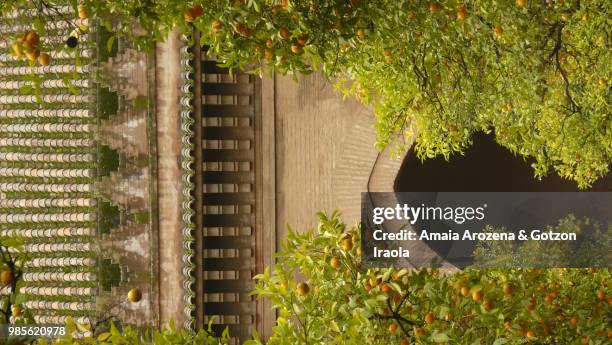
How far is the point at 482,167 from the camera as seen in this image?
12.3 metres

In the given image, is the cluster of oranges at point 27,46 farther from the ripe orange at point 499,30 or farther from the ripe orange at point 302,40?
the ripe orange at point 499,30

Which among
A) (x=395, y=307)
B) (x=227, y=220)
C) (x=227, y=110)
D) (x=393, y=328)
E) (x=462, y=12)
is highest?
(x=462, y=12)

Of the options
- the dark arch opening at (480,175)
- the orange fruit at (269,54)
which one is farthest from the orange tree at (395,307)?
the dark arch opening at (480,175)

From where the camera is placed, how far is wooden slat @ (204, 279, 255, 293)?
30.3 ft

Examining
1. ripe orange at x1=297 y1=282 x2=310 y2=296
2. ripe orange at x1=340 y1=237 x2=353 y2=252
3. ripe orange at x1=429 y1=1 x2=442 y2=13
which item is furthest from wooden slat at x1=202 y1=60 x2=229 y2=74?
ripe orange at x1=297 y1=282 x2=310 y2=296

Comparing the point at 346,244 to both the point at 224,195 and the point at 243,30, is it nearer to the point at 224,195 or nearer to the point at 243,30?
the point at 243,30

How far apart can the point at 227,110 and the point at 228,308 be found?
2.71m

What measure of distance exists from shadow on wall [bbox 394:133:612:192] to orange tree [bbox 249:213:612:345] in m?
4.55

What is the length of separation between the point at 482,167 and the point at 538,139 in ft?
15.1

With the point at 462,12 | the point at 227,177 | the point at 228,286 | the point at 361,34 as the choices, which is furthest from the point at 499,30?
the point at 228,286

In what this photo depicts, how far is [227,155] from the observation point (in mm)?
9211

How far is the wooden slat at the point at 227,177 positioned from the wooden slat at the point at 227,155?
0.18m

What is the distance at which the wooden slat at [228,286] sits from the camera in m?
9.23

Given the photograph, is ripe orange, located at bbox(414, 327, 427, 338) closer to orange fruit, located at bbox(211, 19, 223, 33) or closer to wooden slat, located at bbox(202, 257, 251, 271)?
orange fruit, located at bbox(211, 19, 223, 33)
